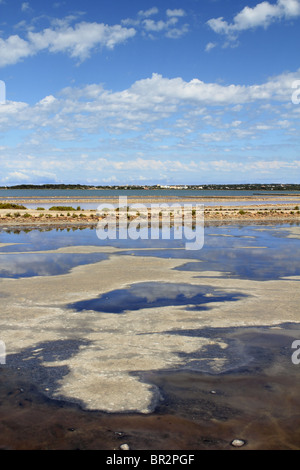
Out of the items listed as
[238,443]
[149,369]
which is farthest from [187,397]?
Answer: [238,443]

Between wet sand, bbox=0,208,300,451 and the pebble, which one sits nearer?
the pebble

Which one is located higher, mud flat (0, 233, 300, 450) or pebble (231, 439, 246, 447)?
mud flat (0, 233, 300, 450)

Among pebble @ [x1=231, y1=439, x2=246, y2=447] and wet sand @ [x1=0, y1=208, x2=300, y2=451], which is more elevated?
wet sand @ [x1=0, y1=208, x2=300, y2=451]

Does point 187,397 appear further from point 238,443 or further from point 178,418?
point 238,443

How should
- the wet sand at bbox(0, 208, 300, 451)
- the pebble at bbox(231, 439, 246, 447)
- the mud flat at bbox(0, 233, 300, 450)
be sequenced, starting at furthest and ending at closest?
the mud flat at bbox(0, 233, 300, 450)
the wet sand at bbox(0, 208, 300, 451)
the pebble at bbox(231, 439, 246, 447)

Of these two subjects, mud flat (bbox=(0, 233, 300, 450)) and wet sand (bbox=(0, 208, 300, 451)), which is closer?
wet sand (bbox=(0, 208, 300, 451))

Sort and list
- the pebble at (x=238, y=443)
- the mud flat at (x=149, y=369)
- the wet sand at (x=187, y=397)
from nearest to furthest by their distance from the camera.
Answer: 1. the pebble at (x=238, y=443)
2. the wet sand at (x=187, y=397)
3. the mud flat at (x=149, y=369)

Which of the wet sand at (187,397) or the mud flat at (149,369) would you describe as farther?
the mud flat at (149,369)

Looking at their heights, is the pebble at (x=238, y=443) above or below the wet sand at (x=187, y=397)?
below

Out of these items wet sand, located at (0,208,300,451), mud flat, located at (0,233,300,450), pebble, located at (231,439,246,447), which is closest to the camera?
pebble, located at (231,439,246,447)

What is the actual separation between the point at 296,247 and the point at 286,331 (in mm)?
13876

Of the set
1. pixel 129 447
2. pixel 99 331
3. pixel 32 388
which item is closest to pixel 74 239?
pixel 99 331

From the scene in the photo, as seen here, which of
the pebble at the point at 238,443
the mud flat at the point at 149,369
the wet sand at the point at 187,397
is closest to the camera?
the pebble at the point at 238,443
